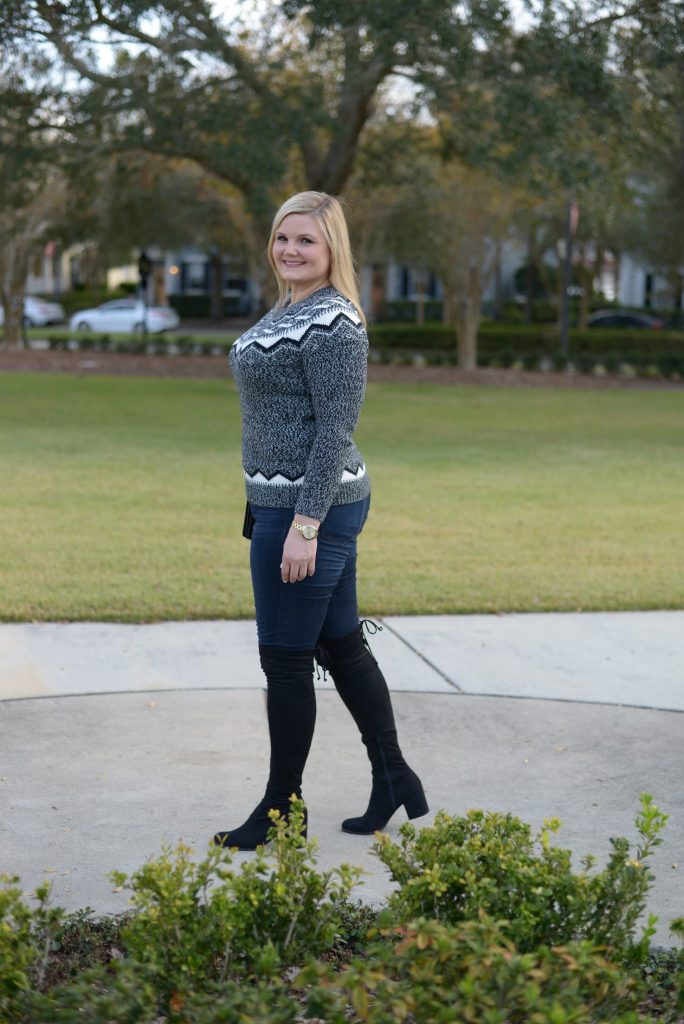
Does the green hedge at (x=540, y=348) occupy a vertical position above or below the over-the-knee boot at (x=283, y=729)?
above

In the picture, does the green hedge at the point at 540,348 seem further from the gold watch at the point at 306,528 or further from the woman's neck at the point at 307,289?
the gold watch at the point at 306,528

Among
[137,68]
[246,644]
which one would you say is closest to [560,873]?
[246,644]

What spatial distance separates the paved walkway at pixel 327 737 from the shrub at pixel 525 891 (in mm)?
752

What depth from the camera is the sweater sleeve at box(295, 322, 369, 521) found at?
11.6 feet

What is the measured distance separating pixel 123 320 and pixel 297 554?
4837cm

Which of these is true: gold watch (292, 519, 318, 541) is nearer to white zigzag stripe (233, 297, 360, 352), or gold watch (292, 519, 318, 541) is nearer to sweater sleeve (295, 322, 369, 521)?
sweater sleeve (295, 322, 369, 521)

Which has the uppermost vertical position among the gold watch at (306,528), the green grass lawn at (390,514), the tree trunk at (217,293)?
the tree trunk at (217,293)

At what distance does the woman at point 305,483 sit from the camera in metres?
3.57

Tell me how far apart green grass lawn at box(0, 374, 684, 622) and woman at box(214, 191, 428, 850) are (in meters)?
2.86

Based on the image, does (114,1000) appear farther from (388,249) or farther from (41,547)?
(388,249)

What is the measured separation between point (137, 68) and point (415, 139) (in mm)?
6361

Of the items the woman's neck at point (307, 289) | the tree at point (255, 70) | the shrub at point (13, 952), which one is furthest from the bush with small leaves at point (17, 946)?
the tree at point (255, 70)

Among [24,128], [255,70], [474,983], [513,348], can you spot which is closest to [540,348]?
[513,348]

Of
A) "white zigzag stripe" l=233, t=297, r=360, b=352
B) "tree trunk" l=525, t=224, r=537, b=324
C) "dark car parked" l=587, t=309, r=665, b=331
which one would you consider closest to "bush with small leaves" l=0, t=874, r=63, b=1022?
"white zigzag stripe" l=233, t=297, r=360, b=352
